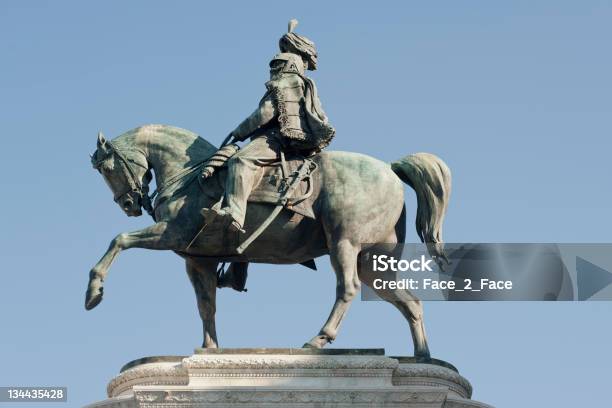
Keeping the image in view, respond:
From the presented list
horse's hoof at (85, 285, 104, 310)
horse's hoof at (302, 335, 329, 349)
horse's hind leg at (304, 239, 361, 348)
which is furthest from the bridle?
horse's hoof at (302, 335, 329, 349)

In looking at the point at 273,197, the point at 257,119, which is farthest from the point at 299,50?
the point at 273,197

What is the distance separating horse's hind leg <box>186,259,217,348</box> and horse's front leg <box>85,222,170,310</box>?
3.31 feet

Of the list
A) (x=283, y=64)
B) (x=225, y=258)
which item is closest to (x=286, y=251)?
(x=225, y=258)

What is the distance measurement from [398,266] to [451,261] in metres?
0.92

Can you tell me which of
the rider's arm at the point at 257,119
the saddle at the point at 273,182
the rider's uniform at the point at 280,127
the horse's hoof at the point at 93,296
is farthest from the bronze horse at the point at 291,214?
the rider's arm at the point at 257,119

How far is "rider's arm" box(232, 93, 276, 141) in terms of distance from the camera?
3547 centimetres

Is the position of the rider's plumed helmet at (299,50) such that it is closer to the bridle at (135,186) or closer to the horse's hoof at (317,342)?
the bridle at (135,186)

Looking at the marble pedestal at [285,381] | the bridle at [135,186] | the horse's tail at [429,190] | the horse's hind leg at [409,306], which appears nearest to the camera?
the marble pedestal at [285,381]

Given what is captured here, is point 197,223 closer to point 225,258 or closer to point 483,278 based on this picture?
point 225,258

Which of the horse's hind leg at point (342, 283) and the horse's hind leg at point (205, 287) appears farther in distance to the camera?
the horse's hind leg at point (205, 287)

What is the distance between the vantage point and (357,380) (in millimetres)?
33562

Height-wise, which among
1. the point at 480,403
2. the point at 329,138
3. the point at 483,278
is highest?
the point at 329,138

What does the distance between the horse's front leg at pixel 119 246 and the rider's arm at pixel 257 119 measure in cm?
208

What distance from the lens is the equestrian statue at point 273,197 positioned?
34594mm
